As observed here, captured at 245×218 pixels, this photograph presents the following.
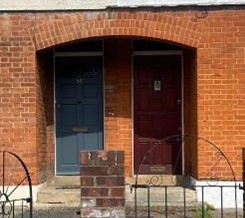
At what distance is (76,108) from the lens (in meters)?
10.3

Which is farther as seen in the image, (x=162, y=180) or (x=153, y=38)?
(x=162, y=180)

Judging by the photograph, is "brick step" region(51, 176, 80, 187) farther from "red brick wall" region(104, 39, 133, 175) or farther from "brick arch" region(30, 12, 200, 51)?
"brick arch" region(30, 12, 200, 51)

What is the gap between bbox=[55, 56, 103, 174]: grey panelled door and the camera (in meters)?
10.3

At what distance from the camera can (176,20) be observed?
30.2 ft

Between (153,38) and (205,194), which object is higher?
(153,38)

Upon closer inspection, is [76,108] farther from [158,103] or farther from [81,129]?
[158,103]

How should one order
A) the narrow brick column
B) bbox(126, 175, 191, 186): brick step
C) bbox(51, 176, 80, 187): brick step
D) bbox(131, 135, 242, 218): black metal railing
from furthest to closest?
1. bbox(51, 176, 80, 187): brick step
2. bbox(126, 175, 191, 186): brick step
3. bbox(131, 135, 242, 218): black metal railing
4. the narrow brick column

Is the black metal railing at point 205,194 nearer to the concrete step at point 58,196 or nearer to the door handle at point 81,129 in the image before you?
the concrete step at point 58,196

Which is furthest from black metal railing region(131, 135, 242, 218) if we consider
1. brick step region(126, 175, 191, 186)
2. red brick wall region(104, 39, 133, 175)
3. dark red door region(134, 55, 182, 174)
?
red brick wall region(104, 39, 133, 175)

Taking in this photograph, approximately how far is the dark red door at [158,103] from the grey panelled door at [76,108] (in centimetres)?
71

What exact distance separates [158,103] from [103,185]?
468 cm

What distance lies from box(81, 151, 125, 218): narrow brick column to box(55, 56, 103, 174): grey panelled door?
454 centimetres

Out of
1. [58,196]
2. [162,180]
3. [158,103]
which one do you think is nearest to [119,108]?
[158,103]

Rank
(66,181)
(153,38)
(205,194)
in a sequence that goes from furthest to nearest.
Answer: (66,181) < (153,38) < (205,194)
